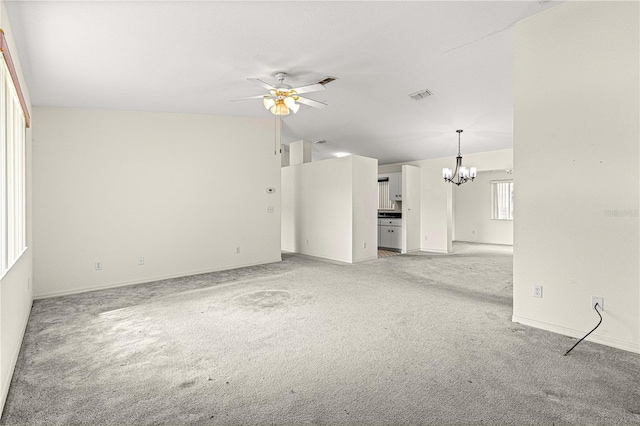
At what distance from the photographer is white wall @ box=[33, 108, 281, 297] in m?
4.48

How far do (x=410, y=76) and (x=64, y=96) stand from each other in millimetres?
4561

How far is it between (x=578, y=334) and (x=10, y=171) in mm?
4916

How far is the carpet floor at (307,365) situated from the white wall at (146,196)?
0.86 m

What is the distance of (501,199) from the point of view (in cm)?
980

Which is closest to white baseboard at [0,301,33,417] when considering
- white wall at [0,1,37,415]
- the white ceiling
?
white wall at [0,1,37,415]

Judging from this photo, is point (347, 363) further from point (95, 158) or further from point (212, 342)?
point (95, 158)

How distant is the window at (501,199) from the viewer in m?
9.71

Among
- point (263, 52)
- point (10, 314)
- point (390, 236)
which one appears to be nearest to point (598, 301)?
point (263, 52)

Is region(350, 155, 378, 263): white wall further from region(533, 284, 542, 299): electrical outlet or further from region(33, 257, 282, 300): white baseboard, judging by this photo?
region(533, 284, 542, 299): electrical outlet

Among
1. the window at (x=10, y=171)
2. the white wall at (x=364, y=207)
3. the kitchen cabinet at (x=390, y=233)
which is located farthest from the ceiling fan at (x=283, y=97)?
the kitchen cabinet at (x=390, y=233)

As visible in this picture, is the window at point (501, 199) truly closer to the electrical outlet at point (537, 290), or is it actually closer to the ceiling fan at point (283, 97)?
the electrical outlet at point (537, 290)

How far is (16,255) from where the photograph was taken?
9.22 feet

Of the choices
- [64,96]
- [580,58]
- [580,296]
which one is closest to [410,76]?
[580,58]

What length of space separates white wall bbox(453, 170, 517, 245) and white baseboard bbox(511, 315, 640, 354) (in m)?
7.27
